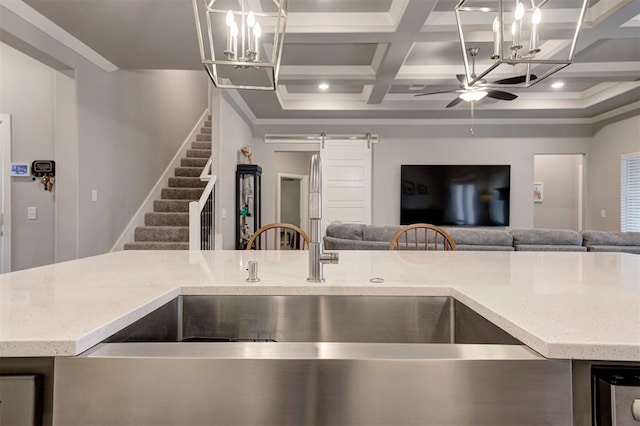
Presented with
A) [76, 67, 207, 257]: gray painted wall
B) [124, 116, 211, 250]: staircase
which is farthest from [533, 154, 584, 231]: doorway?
[76, 67, 207, 257]: gray painted wall

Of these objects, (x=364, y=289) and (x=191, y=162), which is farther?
(x=191, y=162)

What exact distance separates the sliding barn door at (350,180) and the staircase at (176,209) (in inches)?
85.6

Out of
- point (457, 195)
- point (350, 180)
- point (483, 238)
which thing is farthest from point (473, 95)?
point (350, 180)

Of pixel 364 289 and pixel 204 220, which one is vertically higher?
pixel 204 220

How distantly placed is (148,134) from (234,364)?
4970 millimetres

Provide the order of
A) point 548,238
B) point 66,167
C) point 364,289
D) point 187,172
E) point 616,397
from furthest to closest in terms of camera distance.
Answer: point 187,172
point 548,238
point 66,167
point 364,289
point 616,397

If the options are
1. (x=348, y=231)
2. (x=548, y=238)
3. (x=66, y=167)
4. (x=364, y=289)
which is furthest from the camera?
(x=348, y=231)

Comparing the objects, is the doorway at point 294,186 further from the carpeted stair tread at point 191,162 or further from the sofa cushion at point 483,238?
the sofa cushion at point 483,238

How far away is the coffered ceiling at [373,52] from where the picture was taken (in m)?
2.82

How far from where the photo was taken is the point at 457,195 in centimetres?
620

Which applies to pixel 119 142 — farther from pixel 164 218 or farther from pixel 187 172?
pixel 187 172

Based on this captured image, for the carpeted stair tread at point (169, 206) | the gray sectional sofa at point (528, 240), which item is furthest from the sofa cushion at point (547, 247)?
the carpeted stair tread at point (169, 206)

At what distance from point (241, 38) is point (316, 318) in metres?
1.50

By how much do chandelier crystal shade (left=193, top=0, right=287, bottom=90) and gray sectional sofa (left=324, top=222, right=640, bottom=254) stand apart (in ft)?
5.95
